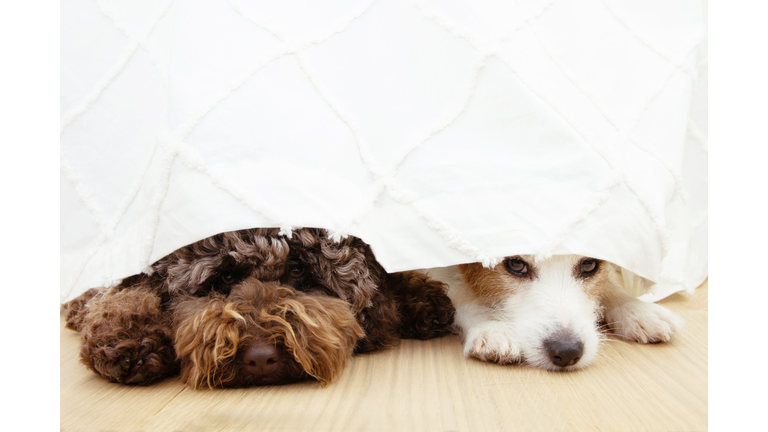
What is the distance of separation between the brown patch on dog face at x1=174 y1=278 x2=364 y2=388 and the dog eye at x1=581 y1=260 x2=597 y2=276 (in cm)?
85

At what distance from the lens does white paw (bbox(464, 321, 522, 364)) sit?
150 cm

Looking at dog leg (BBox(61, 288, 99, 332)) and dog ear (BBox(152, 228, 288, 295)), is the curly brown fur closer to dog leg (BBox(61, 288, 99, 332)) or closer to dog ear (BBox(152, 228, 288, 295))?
dog ear (BBox(152, 228, 288, 295))

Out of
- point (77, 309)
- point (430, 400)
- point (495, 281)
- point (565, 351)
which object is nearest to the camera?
point (430, 400)

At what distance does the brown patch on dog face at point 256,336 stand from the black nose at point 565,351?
2.13 feet

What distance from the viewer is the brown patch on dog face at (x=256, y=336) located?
1268 millimetres

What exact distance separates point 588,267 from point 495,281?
1.06 feet

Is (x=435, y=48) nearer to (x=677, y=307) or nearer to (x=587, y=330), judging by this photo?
(x=587, y=330)

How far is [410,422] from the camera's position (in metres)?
1.15

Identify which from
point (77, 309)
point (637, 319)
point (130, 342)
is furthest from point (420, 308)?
point (77, 309)

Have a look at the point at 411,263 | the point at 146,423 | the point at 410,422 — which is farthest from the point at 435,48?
the point at 146,423

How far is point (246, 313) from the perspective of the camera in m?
1.30

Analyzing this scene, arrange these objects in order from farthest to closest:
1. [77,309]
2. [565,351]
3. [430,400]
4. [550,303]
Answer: [77,309]
[550,303]
[565,351]
[430,400]

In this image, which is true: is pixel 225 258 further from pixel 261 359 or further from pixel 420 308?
pixel 420 308

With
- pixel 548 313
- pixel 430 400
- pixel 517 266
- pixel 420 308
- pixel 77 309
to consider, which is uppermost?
pixel 517 266
